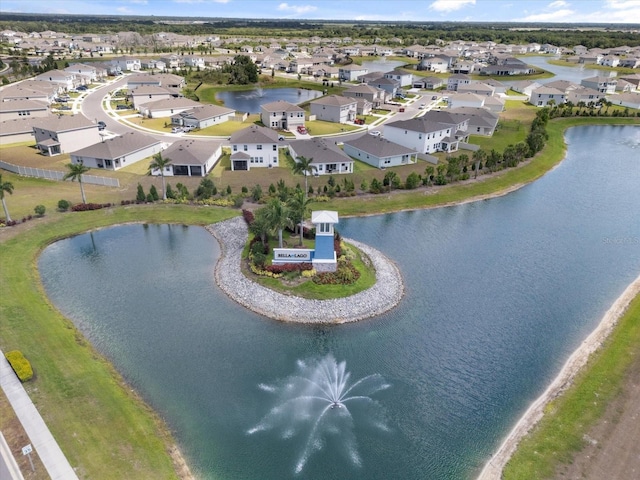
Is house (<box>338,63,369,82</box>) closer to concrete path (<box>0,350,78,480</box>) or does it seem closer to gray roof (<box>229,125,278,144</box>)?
gray roof (<box>229,125,278,144</box>)

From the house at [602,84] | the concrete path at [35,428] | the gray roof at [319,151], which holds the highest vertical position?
the house at [602,84]

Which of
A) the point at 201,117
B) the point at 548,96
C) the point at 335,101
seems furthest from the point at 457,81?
the point at 201,117

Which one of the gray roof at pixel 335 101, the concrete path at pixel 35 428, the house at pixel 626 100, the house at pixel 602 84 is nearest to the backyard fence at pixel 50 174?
the concrete path at pixel 35 428

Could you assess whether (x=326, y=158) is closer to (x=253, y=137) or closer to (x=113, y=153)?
(x=253, y=137)

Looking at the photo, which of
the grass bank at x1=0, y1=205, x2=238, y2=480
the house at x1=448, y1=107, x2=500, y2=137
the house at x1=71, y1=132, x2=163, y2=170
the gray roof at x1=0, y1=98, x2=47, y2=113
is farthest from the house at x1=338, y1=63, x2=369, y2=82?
the grass bank at x1=0, y1=205, x2=238, y2=480

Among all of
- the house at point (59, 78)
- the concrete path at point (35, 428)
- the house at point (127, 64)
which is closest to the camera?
the concrete path at point (35, 428)

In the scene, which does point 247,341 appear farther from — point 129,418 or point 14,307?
point 14,307

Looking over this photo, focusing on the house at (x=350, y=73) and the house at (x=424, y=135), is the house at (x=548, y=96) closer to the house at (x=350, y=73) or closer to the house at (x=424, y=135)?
the house at (x=424, y=135)
